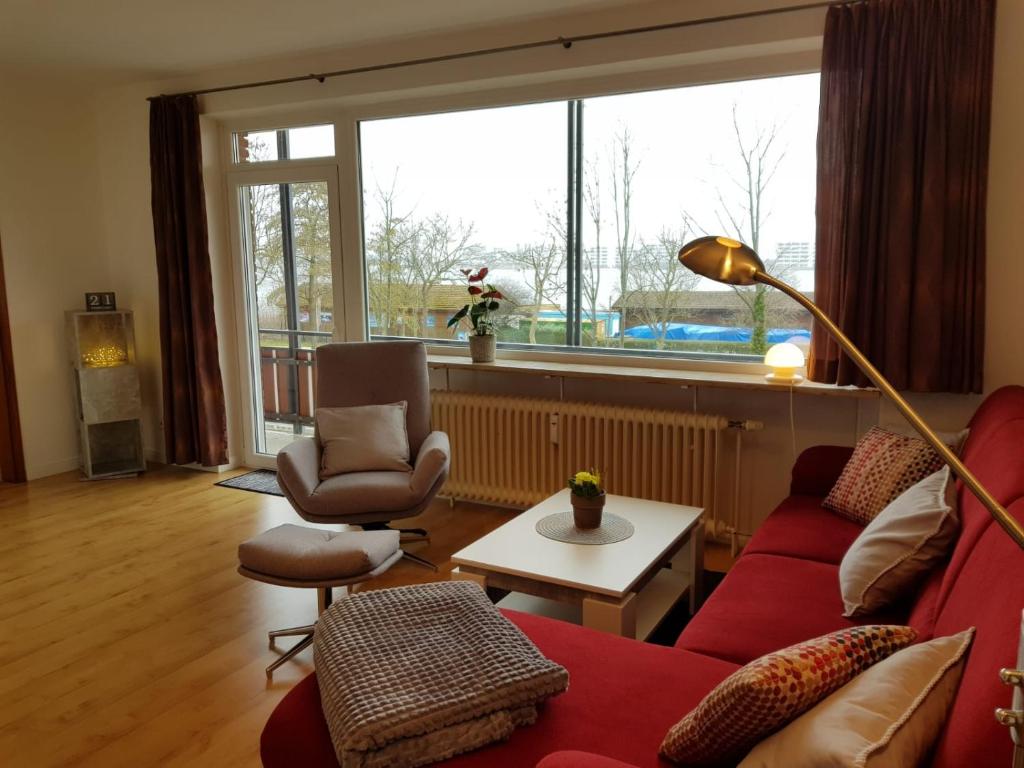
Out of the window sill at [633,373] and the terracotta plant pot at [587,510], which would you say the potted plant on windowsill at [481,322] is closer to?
the window sill at [633,373]

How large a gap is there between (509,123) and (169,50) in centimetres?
195

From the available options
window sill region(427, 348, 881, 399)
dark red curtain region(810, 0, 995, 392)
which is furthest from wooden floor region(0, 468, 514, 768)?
dark red curtain region(810, 0, 995, 392)

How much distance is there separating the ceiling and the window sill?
1.71 m

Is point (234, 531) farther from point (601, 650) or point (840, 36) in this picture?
point (840, 36)

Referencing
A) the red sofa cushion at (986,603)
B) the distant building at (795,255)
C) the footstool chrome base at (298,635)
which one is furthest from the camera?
the distant building at (795,255)

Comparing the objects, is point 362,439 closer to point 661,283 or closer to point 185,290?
point 661,283

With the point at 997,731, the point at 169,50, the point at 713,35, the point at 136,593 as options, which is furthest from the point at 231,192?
the point at 997,731

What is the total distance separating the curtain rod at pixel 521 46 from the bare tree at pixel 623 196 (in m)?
0.49

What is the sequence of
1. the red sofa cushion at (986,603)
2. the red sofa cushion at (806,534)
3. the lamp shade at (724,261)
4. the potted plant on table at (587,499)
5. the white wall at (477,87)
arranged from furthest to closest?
the white wall at (477,87), the potted plant on table at (587,499), the red sofa cushion at (806,534), the lamp shade at (724,261), the red sofa cushion at (986,603)

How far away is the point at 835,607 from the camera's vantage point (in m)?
2.08

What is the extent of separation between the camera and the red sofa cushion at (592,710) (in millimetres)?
1514

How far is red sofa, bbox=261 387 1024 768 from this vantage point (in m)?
1.09

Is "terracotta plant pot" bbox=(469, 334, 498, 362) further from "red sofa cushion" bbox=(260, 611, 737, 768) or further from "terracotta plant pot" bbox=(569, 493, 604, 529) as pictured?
"red sofa cushion" bbox=(260, 611, 737, 768)

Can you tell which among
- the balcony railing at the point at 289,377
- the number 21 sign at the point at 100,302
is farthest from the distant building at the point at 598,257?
the number 21 sign at the point at 100,302
